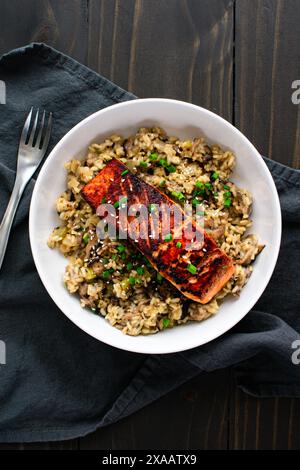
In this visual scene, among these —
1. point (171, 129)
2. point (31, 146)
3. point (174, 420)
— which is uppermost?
point (171, 129)

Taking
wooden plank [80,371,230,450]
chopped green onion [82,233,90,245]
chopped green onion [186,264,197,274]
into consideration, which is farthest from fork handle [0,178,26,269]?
wooden plank [80,371,230,450]

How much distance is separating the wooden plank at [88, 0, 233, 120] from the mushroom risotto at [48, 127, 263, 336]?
20.5 inches

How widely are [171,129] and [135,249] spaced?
0.76m

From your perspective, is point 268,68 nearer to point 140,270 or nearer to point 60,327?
point 140,270

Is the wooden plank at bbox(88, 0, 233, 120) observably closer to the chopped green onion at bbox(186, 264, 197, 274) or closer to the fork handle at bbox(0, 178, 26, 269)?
the fork handle at bbox(0, 178, 26, 269)

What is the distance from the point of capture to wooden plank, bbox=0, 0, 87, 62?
359cm

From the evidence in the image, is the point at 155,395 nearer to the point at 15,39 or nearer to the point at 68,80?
the point at 68,80

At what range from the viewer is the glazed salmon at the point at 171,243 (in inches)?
119

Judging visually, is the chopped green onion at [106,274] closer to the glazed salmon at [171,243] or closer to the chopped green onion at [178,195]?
the glazed salmon at [171,243]

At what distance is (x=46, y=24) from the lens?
361cm

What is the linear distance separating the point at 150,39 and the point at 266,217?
1452 mm

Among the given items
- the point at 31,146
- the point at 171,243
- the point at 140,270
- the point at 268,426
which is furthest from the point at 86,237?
the point at 268,426

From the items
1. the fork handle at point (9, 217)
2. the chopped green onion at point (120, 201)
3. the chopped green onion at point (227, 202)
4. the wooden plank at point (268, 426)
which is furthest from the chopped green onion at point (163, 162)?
the wooden plank at point (268, 426)

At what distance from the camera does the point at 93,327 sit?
3166 millimetres
